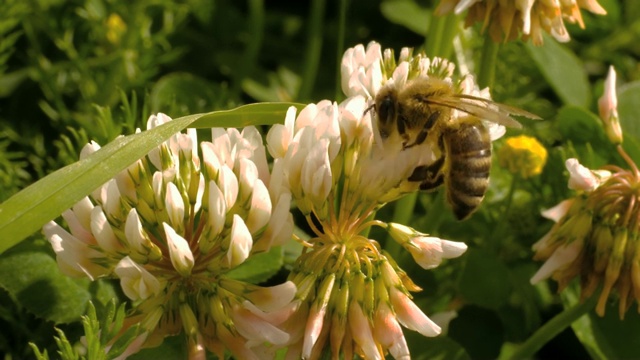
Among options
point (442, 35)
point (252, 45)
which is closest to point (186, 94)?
point (252, 45)

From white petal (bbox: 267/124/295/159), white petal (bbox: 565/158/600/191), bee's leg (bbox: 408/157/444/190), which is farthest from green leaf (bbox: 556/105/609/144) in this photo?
white petal (bbox: 267/124/295/159)

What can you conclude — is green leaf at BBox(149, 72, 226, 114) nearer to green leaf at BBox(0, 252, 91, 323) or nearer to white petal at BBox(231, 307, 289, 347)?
green leaf at BBox(0, 252, 91, 323)

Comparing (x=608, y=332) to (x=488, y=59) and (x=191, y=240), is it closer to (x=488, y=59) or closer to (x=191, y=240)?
(x=488, y=59)

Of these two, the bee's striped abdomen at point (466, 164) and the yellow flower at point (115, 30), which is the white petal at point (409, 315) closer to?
the bee's striped abdomen at point (466, 164)

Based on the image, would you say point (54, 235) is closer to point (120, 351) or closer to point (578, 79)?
point (120, 351)

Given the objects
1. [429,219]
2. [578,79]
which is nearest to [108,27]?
[429,219]

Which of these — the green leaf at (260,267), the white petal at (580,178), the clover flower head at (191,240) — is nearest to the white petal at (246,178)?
the clover flower head at (191,240)

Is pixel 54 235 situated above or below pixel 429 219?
above
